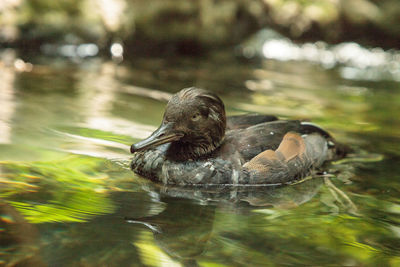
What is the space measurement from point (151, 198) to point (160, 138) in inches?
21.5

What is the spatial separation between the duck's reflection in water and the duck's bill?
1.22 ft

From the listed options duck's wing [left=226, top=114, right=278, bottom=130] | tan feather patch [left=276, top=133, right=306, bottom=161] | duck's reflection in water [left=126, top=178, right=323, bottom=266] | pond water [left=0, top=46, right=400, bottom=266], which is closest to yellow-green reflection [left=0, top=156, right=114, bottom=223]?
pond water [left=0, top=46, right=400, bottom=266]

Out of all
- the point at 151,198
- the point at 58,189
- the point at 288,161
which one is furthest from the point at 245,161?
the point at 58,189

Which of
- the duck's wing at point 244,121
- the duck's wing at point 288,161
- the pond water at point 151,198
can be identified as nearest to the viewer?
the pond water at point 151,198

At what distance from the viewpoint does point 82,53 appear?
11.8 meters

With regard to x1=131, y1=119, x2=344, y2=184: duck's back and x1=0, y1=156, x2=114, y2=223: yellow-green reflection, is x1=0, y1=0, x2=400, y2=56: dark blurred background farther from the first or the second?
x1=131, y1=119, x2=344, y2=184: duck's back

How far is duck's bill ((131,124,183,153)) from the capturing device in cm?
497

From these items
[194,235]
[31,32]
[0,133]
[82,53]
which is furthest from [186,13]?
[194,235]

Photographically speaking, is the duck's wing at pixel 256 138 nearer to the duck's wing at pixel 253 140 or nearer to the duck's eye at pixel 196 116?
the duck's wing at pixel 253 140

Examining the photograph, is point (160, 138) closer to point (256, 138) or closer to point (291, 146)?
point (256, 138)

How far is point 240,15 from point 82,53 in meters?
3.94

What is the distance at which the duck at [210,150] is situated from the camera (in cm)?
518

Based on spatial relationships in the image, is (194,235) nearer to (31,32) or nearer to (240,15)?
(31,32)

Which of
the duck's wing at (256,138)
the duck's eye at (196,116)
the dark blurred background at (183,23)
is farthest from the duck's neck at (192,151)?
the dark blurred background at (183,23)
